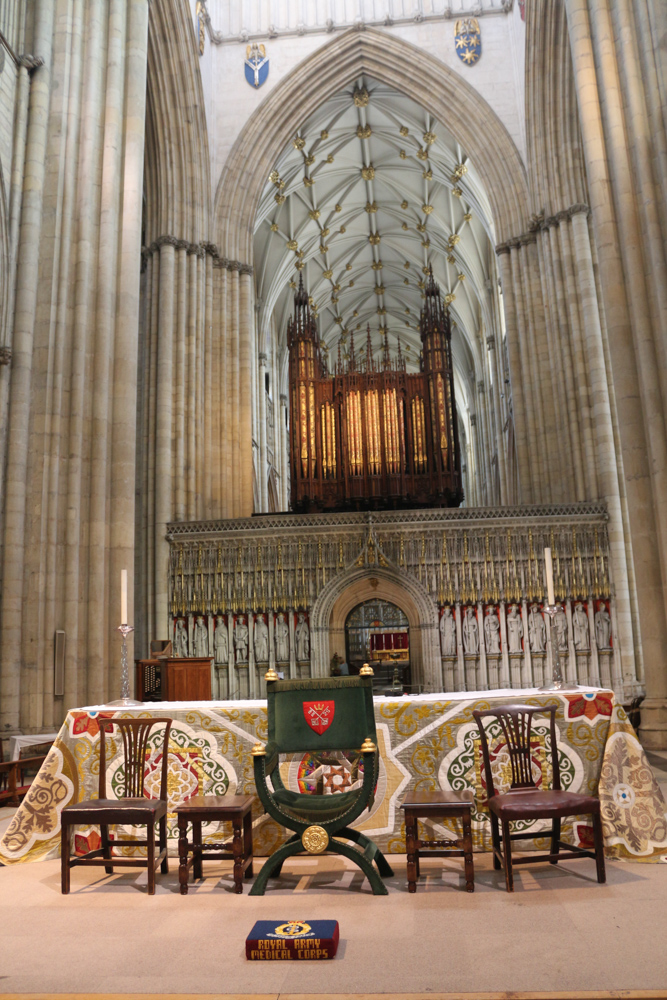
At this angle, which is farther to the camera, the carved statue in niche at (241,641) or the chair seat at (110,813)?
the carved statue in niche at (241,641)

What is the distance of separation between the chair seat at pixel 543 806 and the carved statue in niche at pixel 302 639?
8792 millimetres

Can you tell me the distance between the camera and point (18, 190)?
8602 millimetres

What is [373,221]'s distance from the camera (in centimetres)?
2450

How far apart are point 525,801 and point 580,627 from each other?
8.95 m

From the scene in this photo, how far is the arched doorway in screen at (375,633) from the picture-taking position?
12508 millimetres

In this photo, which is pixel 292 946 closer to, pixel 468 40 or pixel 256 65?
pixel 256 65

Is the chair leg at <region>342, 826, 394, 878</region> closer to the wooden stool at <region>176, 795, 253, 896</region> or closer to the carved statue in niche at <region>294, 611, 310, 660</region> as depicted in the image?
the wooden stool at <region>176, 795, 253, 896</region>

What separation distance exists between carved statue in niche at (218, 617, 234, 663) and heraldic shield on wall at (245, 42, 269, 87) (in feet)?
37.4

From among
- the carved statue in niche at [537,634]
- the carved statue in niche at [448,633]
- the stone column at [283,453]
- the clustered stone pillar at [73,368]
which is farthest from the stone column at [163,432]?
the stone column at [283,453]

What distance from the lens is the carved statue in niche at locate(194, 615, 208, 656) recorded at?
1211 centimetres

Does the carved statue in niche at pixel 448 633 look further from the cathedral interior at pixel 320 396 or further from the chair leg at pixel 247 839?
the chair leg at pixel 247 839

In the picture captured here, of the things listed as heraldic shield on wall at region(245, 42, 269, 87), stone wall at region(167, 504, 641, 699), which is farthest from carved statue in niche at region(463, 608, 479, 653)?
heraldic shield on wall at region(245, 42, 269, 87)

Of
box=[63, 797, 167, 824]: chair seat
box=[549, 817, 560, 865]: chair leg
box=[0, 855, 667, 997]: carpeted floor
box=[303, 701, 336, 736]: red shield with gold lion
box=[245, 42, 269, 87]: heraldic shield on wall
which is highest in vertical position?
box=[245, 42, 269, 87]: heraldic shield on wall

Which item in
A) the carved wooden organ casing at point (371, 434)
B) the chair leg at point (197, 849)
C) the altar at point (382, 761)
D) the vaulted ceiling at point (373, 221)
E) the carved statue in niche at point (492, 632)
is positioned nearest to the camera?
the chair leg at point (197, 849)
